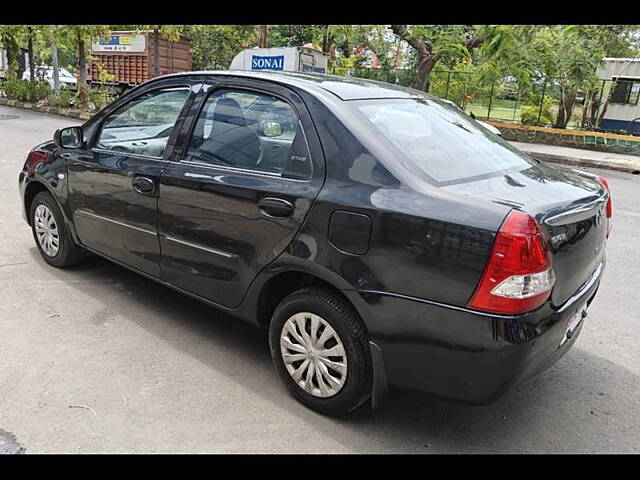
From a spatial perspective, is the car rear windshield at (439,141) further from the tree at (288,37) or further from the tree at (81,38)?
the tree at (288,37)

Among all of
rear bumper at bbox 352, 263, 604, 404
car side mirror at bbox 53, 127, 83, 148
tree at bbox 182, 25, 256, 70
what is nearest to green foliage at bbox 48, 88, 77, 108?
tree at bbox 182, 25, 256, 70

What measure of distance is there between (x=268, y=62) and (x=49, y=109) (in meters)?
8.39

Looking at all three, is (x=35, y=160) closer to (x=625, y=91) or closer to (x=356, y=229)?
(x=356, y=229)

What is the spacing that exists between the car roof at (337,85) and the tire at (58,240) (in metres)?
1.74

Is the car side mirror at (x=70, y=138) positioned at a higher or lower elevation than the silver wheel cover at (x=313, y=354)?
higher

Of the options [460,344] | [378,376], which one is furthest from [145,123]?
[460,344]

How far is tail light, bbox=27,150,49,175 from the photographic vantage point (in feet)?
14.2

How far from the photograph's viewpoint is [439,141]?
288cm

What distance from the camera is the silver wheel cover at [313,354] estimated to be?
262cm

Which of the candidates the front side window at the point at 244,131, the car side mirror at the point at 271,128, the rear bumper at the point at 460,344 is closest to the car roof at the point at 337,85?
the front side window at the point at 244,131

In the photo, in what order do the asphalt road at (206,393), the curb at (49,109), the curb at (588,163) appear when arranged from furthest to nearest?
the curb at (49,109) < the curb at (588,163) < the asphalt road at (206,393)

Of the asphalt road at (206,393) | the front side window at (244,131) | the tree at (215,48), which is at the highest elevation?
the tree at (215,48)

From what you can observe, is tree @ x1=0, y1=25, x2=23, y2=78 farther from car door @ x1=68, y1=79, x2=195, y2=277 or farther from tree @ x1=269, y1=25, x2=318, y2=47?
car door @ x1=68, y1=79, x2=195, y2=277
